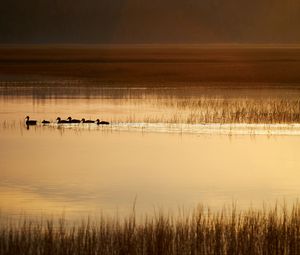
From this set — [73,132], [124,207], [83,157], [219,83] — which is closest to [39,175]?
[83,157]

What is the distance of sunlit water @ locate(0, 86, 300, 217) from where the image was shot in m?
17.5

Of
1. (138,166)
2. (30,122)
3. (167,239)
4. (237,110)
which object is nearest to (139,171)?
(138,166)

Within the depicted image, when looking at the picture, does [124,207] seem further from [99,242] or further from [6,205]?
[99,242]

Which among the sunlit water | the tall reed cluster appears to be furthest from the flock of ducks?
the tall reed cluster

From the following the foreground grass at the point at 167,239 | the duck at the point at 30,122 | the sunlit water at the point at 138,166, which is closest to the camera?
the foreground grass at the point at 167,239

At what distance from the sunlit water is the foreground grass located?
8.82 ft

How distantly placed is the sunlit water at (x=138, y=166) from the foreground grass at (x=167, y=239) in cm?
269

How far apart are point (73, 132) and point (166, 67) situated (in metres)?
43.9

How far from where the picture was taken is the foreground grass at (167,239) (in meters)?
12.5

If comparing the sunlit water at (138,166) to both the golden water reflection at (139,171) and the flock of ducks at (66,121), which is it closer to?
the golden water reflection at (139,171)

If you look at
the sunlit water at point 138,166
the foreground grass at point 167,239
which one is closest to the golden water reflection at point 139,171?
the sunlit water at point 138,166

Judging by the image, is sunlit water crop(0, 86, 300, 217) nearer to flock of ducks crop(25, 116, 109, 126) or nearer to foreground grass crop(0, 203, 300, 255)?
flock of ducks crop(25, 116, 109, 126)

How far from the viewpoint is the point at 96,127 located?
97.2 feet

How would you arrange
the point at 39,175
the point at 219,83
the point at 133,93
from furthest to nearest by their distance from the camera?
the point at 219,83, the point at 133,93, the point at 39,175
